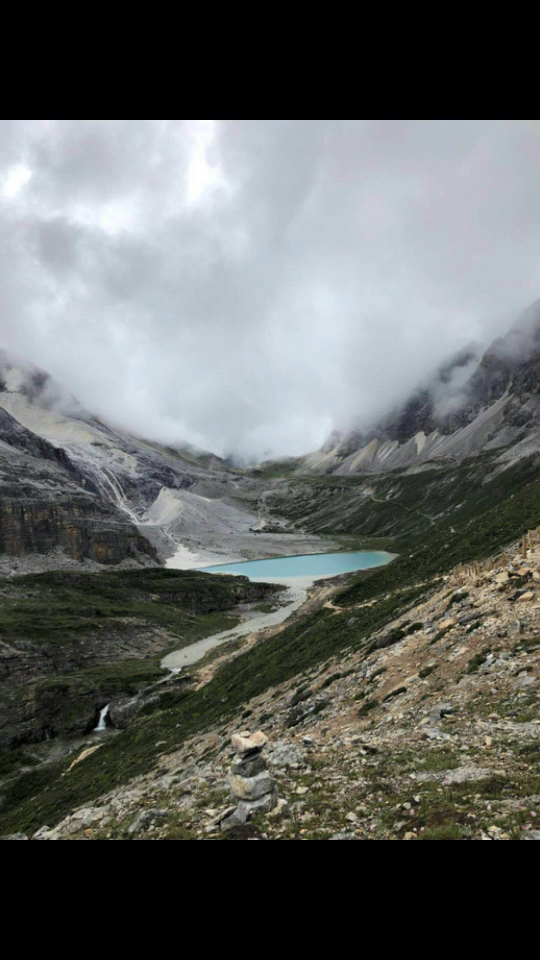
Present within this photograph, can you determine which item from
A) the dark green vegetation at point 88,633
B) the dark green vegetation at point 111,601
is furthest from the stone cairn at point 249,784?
the dark green vegetation at point 111,601

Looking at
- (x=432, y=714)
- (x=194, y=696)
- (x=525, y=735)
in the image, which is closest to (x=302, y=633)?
(x=194, y=696)

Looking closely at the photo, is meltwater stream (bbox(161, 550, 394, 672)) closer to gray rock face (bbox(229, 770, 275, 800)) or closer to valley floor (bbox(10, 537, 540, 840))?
valley floor (bbox(10, 537, 540, 840))

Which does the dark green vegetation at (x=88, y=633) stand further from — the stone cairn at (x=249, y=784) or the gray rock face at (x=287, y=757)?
the stone cairn at (x=249, y=784)

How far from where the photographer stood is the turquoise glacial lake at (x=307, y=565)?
137 meters

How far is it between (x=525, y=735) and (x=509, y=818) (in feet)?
12.2

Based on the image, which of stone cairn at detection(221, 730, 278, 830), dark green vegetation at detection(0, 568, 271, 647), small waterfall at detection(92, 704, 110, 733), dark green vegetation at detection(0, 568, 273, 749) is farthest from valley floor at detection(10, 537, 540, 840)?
dark green vegetation at detection(0, 568, 271, 647)

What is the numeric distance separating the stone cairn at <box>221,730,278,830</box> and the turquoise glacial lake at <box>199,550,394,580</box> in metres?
121

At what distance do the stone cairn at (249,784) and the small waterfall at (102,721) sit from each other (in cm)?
3791

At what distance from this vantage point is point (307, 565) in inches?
6142

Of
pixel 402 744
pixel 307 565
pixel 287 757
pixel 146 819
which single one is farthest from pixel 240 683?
pixel 307 565

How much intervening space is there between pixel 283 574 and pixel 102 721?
10475cm

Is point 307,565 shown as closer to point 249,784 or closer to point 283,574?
point 283,574
